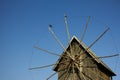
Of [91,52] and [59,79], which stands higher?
[91,52]

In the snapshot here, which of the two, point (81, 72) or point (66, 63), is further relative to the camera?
point (66, 63)

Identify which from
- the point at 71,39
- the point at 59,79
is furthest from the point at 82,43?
the point at 59,79

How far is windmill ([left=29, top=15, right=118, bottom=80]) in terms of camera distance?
55.8 ft

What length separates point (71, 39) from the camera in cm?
1912

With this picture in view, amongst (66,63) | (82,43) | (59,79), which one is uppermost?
(82,43)

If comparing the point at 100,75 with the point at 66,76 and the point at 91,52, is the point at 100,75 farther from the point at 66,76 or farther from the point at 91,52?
the point at 66,76

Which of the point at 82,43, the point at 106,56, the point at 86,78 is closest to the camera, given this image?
the point at 106,56

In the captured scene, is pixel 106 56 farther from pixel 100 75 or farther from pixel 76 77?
pixel 76 77

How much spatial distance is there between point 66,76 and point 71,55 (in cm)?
188

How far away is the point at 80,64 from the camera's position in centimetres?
1753

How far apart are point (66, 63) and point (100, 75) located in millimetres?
3363

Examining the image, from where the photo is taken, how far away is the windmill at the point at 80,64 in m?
17.0

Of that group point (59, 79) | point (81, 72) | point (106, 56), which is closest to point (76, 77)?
point (81, 72)

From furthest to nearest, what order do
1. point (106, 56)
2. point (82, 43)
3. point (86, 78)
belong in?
point (82, 43), point (86, 78), point (106, 56)
